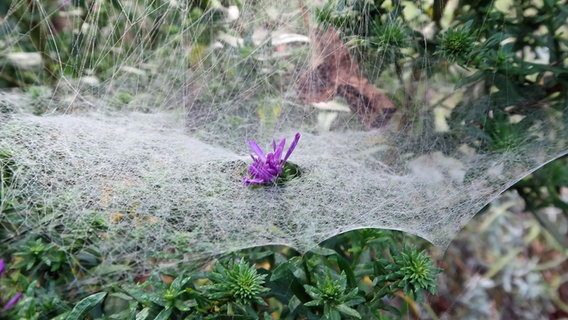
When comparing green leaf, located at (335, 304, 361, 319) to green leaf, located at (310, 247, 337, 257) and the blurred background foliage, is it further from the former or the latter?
green leaf, located at (310, 247, 337, 257)

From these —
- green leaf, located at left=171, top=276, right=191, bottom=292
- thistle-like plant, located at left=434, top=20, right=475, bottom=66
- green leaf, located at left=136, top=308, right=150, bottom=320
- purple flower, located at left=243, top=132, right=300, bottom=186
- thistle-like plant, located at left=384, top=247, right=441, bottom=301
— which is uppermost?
thistle-like plant, located at left=434, top=20, right=475, bottom=66

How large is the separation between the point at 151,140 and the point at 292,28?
0.79 m

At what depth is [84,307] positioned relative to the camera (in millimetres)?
1364

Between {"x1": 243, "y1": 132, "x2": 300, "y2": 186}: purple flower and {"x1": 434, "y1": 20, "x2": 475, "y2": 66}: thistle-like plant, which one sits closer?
{"x1": 243, "y1": 132, "x2": 300, "y2": 186}: purple flower

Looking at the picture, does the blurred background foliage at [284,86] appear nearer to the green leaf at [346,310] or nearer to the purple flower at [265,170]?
the green leaf at [346,310]

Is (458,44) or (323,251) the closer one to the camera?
(323,251)

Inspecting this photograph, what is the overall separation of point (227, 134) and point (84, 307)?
0.94 meters

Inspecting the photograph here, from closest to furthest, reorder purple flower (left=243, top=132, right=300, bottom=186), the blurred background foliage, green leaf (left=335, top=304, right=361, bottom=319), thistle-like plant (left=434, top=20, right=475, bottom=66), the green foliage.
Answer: green leaf (left=335, top=304, right=361, bottom=319)
the blurred background foliage
purple flower (left=243, top=132, right=300, bottom=186)
thistle-like plant (left=434, top=20, right=475, bottom=66)
the green foliage

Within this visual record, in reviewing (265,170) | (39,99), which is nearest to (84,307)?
(265,170)

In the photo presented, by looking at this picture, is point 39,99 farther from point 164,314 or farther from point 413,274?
point 413,274

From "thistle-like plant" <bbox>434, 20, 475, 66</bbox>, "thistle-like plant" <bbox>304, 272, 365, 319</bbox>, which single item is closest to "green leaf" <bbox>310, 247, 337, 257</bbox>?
"thistle-like plant" <bbox>304, 272, 365, 319</bbox>

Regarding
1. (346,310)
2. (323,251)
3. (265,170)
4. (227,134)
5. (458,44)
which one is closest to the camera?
(346,310)

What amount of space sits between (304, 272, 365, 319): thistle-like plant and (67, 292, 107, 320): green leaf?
0.60m

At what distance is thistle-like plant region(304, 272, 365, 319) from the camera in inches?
51.6
